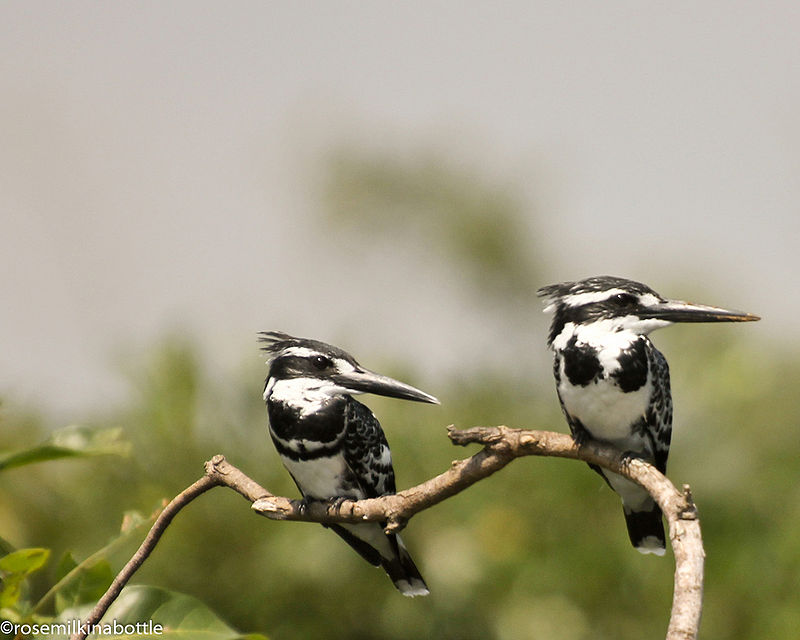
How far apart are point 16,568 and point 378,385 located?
0.79m

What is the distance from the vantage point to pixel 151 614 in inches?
56.9

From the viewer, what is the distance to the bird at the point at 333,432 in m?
2.12

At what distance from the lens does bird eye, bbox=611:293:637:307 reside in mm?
2027

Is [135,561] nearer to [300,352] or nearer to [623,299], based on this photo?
[300,352]

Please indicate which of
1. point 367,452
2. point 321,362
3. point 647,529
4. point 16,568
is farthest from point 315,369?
point 647,529

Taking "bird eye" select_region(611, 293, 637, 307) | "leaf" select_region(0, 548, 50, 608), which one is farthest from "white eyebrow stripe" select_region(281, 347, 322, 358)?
"leaf" select_region(0, 548, 50, 608)

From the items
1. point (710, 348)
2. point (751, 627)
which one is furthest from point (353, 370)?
point (710, 348)

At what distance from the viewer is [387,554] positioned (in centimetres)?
249

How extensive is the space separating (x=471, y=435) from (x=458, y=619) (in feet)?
11.0

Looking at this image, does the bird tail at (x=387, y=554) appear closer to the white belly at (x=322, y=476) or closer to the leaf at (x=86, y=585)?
the white belly at (x=322, y=476)

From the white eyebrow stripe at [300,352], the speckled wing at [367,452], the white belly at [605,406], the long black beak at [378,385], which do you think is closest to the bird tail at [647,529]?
the white belly at [605,406]

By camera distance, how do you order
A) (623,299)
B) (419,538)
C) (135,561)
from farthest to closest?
1. (419,538)
2. (623,299)
3. (135,561)

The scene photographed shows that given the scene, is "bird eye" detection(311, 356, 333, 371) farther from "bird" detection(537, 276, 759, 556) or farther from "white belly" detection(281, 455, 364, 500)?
"bird" detection(537, 276, 759, 556)

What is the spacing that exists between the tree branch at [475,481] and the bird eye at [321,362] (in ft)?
1.48
